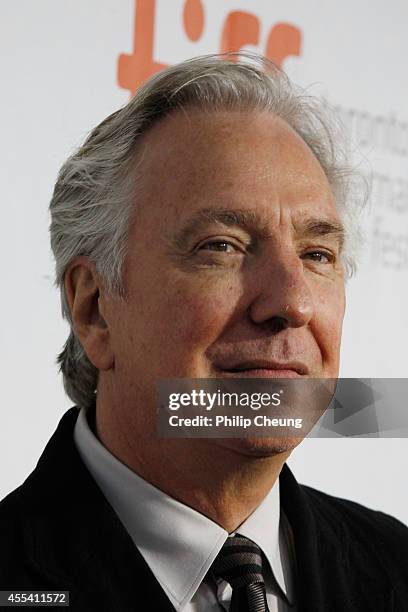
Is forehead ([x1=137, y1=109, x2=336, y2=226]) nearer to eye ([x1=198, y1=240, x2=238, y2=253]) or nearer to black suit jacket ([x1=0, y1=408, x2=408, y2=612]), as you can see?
eye ([x1=198, y1=240, x2=238, y2=253])

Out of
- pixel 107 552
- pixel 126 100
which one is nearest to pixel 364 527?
pixel 107 552

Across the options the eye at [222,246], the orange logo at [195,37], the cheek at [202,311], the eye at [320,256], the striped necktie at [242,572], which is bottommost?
the striped necktie at [242,572]

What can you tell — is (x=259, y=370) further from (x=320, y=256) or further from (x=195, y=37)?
(x=195, y=37)

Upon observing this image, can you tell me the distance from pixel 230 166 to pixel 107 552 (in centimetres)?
47

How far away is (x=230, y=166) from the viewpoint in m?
1.29

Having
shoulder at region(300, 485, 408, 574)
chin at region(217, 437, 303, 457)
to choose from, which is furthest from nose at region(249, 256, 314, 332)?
shoulder at region(300, 485, 408, 574)

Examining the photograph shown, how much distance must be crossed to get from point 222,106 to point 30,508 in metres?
0.54

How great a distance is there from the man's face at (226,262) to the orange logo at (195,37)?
1.49 ft

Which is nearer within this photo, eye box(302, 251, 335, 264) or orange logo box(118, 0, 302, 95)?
eye box(302, 251, 335, 264)

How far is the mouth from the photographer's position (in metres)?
1.24

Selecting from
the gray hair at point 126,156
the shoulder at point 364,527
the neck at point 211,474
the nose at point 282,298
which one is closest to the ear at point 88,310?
the gray hair at point 126,156

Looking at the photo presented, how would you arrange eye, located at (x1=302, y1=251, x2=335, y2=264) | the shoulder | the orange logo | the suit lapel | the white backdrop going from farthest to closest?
the orange logo < the white backdrop < the shoulder < eye, located at (x1=302, y1=251, x2=335, y2=264) < the suit lapel

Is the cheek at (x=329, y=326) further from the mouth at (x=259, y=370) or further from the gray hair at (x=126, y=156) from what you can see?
the gray hair at (x=126, y=156)

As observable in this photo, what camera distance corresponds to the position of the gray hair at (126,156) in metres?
1.37
